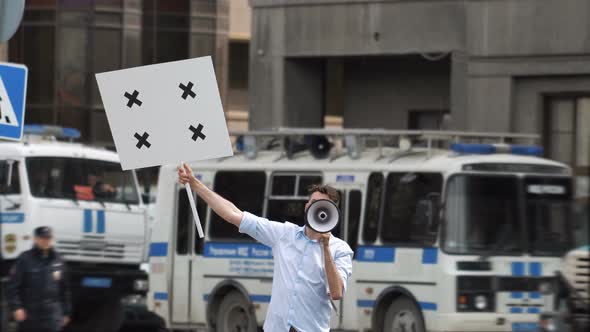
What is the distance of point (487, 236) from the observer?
53.4 ft

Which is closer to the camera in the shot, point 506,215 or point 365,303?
point 506,215

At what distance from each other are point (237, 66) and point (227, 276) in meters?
24.3

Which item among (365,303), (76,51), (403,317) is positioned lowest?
(403,317)

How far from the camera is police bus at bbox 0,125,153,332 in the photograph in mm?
19406

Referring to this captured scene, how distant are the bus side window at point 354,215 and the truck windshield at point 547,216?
206cm

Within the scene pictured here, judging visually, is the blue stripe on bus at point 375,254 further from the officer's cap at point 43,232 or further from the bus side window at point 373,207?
the officer's cap at point 43,232

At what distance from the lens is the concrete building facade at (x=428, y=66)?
22656 mm

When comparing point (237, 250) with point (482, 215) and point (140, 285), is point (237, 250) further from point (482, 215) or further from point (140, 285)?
point (482, 215)

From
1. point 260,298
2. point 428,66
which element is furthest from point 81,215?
point 428,66

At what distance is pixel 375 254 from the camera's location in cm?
1689

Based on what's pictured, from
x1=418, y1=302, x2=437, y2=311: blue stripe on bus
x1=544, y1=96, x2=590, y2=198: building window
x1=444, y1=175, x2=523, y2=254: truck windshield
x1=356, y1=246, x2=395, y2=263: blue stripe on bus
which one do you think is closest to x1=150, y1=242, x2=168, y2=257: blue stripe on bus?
x1=356, y1=246, x2=395, y2=263: blue stripe on bus

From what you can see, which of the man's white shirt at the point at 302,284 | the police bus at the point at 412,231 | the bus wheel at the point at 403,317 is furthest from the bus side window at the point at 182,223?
the man's white shirt at the point at 302,284

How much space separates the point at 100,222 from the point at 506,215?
6.47 meters

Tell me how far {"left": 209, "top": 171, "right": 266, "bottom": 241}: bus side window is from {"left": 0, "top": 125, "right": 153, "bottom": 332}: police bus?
88.7 inches
